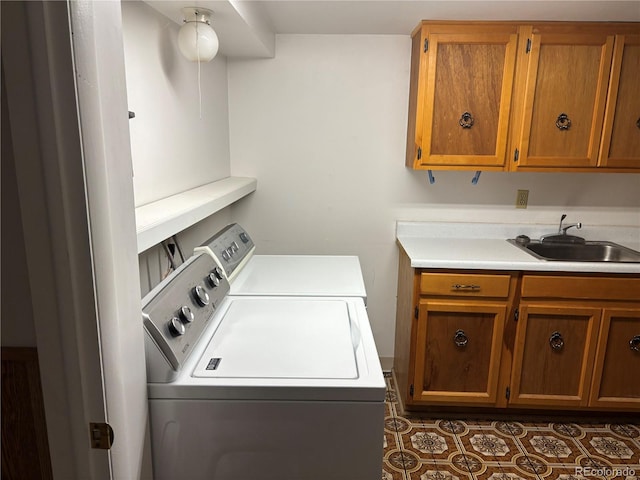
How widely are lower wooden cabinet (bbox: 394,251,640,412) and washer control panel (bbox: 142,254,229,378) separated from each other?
109cm

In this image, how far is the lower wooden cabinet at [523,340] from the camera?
2.22m

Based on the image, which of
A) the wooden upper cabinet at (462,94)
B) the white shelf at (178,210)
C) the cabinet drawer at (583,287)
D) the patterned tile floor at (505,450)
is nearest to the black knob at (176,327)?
the white shelf at (178,210)

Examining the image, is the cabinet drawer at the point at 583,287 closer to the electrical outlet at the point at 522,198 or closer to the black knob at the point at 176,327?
the electrical outlet at the point at 522,198

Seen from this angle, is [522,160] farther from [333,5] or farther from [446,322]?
[333,5]

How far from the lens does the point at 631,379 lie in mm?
2305

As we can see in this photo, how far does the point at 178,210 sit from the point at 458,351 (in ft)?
5.28

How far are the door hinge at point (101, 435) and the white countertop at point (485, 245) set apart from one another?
1634 mm

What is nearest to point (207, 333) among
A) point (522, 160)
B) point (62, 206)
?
point (62, 206)

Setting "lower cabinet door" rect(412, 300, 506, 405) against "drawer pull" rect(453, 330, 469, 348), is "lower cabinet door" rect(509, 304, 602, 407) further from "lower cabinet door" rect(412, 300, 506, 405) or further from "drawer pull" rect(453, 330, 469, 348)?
"drawer pull" rect(453, 330, 469, 348)

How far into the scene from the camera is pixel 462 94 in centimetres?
227

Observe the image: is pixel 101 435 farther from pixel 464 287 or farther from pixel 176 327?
pixel 464 287

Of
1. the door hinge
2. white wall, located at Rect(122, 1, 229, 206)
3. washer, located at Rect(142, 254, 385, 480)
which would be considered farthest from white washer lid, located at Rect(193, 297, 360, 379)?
white wall, located at Rect(122, 1, 229, 206)

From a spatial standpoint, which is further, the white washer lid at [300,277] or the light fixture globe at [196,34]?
the white washer lid at [300,277]

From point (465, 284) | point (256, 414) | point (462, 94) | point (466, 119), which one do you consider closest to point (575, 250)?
point (465, 284)
